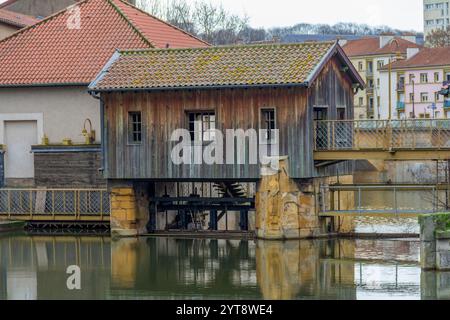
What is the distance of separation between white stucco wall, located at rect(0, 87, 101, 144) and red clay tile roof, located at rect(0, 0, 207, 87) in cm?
48

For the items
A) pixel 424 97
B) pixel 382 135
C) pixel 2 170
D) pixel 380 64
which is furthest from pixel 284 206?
pixel 380 64

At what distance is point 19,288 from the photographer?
1291 inches

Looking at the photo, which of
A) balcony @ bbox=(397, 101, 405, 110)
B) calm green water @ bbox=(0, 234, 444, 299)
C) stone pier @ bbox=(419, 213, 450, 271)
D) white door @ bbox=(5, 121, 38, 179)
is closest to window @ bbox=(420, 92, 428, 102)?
balcony @ bbox=(397, 101, 405, 110)

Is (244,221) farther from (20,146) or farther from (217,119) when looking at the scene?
(20,146)

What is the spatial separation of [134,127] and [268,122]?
4.51 metres

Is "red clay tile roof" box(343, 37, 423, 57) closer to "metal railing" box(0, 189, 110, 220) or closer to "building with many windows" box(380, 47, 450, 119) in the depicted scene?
"building with many windows" box(380, 47, 450, 119)

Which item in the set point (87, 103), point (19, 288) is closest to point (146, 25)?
point (87, 103)

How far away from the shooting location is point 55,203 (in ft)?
152

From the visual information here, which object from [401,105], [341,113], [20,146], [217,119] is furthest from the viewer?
[401,105]

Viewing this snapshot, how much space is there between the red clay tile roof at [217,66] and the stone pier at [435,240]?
29.7 ft

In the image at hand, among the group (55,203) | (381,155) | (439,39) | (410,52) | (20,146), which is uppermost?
(439,39)

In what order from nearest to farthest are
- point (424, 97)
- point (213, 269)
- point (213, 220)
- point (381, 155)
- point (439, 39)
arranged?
point (213, 269)
point (381, 155)
point (213, 220)
point (424, 97)
point (439, 39)

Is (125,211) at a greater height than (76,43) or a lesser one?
lesser

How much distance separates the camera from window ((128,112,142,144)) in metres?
42.5
